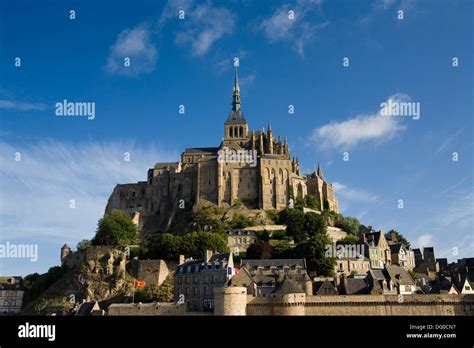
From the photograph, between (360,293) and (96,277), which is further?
(96,277)

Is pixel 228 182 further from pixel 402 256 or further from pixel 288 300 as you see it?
pixel 288 300

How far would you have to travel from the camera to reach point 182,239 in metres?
65.2

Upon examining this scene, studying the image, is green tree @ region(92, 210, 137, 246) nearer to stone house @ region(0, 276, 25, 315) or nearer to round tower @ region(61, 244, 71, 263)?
round tower @ region(61, 244, 71, 263)

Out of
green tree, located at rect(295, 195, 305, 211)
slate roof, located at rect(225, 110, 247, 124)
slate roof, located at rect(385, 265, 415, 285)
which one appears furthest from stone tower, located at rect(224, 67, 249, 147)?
slate roof, located at rect(385, 265, 415, 285)

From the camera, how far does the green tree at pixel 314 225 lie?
235ft

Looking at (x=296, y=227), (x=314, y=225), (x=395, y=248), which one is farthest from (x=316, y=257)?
(x=395, y=248)

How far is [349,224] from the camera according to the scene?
261 ft

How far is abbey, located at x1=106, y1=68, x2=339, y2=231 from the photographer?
85.9 m

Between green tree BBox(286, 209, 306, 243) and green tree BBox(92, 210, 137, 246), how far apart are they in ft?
66.2

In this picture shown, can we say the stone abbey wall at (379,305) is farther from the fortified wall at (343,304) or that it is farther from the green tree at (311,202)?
the green tree at (311,202)

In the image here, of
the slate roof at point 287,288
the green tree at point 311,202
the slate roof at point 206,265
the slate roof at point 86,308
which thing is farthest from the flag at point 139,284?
the green tree at point 311,202
